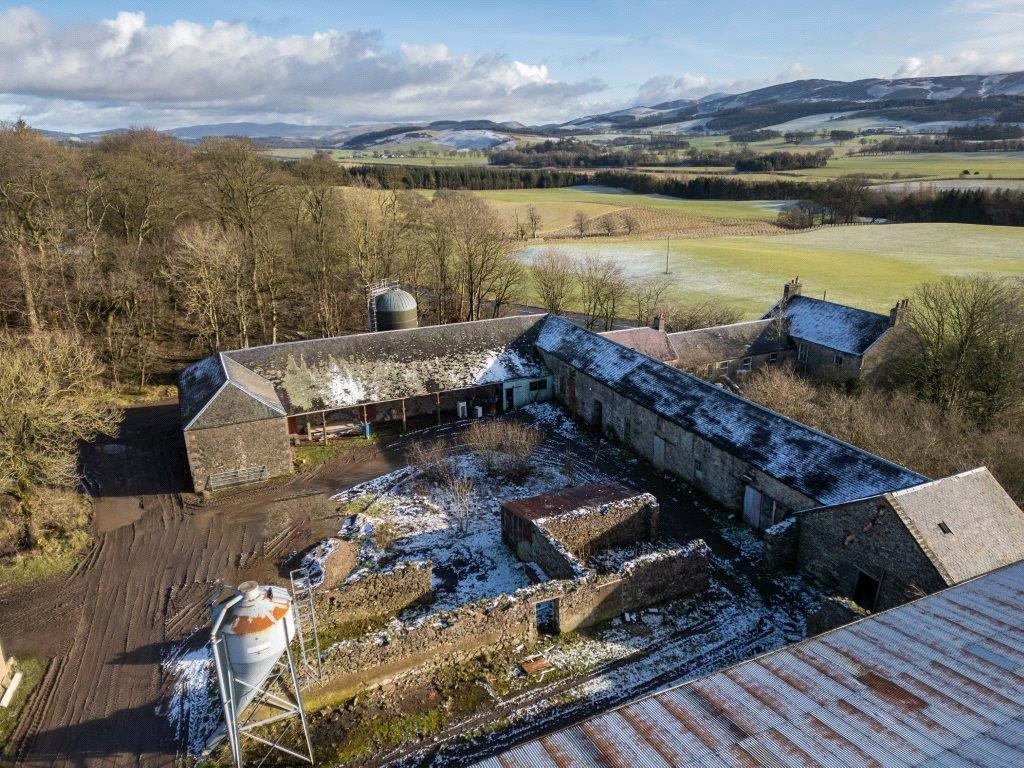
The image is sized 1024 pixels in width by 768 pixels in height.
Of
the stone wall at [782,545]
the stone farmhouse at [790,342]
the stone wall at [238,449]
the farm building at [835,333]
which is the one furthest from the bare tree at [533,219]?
the stone wall at [782,545]

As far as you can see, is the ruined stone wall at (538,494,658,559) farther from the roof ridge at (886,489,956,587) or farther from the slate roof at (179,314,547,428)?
the slate roof at (179,314,547,428)

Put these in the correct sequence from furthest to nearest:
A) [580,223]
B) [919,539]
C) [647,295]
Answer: [580,223] < [647,295] < [919,539]

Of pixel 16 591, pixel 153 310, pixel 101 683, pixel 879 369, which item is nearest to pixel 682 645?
pixel 101 683

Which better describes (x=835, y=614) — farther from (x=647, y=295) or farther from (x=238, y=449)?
(x=647, y=295)

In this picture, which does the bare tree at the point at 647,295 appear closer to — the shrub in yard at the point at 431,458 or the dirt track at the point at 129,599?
the shrub in yard at the point at 431,458

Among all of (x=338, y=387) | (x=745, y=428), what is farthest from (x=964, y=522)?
(x=338, y=387)

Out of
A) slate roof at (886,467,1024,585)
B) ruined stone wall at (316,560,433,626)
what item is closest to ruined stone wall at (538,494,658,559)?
ruined stone wall at (316,560,433,626)

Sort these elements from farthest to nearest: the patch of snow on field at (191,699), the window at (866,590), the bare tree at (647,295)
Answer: the bare tree at (647,295) < the window at (866,590) < the patch of snow on field at (191,699)
